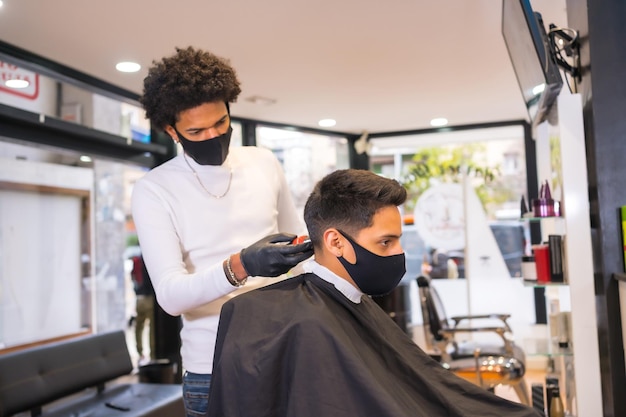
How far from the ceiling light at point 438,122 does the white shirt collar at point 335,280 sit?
5.04 meters

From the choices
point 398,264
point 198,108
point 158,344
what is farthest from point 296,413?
point 158,344

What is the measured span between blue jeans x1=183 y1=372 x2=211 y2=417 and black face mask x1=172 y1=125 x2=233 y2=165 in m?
0.51

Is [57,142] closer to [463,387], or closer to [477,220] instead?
[463,387]

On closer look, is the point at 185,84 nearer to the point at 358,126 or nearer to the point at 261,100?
the point at 261,100

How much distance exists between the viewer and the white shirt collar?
1.60m

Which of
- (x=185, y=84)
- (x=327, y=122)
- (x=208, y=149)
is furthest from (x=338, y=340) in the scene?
(x=327, y=122)

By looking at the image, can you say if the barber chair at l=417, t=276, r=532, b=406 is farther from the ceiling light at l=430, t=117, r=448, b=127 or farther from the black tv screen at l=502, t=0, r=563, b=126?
the ceiling light at l=430, t=117, r=448, b=127

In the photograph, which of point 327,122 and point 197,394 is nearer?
point 197,394

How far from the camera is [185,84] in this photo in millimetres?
1585

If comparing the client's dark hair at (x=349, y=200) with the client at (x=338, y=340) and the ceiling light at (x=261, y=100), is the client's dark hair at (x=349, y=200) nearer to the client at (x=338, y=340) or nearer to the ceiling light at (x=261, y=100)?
the client at (x=338, y=340)

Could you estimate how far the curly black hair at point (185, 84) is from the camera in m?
1.59

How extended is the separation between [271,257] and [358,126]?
17.8 ft

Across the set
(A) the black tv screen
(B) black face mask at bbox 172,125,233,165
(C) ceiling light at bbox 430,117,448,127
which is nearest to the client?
(B) black face mask at bbox 172,125,233,165

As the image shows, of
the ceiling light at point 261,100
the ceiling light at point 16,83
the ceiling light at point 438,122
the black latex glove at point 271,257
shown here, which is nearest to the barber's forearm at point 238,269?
the black latex glove at point 271,257
